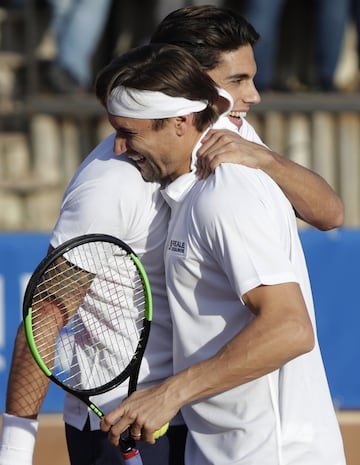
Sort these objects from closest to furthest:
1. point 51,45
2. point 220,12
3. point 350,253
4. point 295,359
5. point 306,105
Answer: point 295,359 → point 220,12 → point 350,253 → point 306,105 → point 51,45

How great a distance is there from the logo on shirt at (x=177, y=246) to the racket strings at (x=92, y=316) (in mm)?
201

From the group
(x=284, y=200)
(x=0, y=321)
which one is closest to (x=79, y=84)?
(x=0, y=321)

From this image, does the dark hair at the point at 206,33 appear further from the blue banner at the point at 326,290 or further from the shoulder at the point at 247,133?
the blue banner at the point at 326,290

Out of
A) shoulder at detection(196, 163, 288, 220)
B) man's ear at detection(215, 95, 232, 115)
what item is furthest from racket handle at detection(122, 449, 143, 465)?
man's ear at detection(215, 95, 232, 115)

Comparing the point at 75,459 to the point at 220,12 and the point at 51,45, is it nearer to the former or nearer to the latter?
the point at 220,12

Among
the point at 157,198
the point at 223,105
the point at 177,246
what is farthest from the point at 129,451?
the point at 223,105

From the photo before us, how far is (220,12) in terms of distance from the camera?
11.2 ft

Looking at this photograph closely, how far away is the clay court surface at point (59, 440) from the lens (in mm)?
5648

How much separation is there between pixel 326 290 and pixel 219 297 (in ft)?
9.43

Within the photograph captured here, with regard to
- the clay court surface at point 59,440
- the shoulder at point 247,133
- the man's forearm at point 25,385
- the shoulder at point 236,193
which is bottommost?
the clay court surface at point 59,440

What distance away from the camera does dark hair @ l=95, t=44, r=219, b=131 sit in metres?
3.02

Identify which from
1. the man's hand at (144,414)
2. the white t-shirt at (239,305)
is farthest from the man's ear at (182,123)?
the man's hand at (144,414)

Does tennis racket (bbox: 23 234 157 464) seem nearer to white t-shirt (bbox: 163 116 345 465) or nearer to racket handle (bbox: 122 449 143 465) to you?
racket handle (bbox: 122 449 143 465)

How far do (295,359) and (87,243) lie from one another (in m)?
0.63
